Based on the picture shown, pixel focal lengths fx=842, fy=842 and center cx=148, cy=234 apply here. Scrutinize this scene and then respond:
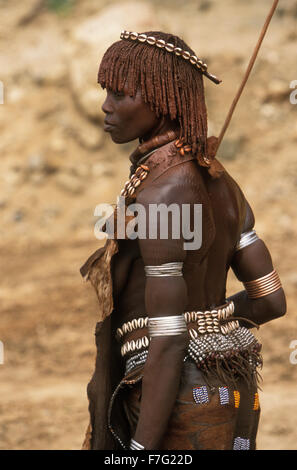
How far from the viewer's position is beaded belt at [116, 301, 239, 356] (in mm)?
2900

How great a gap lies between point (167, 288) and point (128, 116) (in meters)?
0.61

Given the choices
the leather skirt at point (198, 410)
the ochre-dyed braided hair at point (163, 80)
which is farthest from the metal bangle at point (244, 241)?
the leather skirt at point (198, 410)

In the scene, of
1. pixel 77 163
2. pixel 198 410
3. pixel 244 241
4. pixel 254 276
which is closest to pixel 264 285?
pixel 254 276

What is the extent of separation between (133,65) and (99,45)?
32.0ft

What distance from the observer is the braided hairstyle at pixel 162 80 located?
2.80 metres

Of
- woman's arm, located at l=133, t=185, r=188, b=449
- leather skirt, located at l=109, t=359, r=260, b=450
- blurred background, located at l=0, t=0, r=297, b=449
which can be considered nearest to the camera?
woman's arm, located at l=133, t=185, r=188, b=449

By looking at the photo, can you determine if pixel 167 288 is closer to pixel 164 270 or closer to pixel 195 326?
pixel 164 270

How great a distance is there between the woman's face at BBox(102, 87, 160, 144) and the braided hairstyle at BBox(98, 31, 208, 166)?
3 centimetres

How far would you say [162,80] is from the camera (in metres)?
2.80

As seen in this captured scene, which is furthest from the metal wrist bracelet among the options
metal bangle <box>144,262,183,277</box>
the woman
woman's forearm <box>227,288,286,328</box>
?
woman's forearm <box>227,288,286,328</box>

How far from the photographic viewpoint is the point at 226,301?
10.3 feet

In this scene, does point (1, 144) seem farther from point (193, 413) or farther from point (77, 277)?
point (193, 413)

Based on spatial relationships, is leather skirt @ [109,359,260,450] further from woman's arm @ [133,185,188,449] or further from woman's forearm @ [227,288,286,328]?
woman's forearm @ [227,288,286,328]

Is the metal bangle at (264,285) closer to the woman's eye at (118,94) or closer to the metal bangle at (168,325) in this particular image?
the metal bangle at (168,325)
